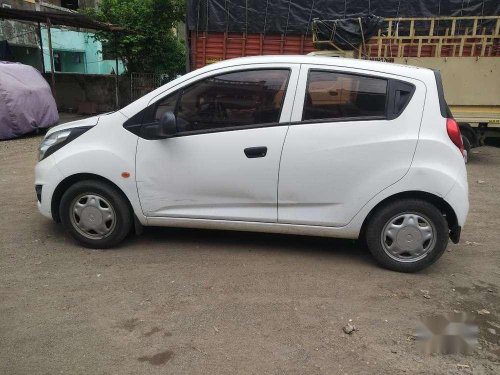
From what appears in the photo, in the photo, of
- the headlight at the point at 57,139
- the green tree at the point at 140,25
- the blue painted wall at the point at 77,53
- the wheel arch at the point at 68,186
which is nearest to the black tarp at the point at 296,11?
the green tree at the point at 140,25

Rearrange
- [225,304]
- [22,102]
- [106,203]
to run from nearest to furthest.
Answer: [225,304] → [106,203] → [22,102]

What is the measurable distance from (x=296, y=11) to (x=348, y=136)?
10093 millimetres

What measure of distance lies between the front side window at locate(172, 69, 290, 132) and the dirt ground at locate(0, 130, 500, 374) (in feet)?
4.05

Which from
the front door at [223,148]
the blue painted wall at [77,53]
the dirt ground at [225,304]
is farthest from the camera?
the blue painted wall at [77,53]

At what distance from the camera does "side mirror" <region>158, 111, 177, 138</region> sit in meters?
3.78

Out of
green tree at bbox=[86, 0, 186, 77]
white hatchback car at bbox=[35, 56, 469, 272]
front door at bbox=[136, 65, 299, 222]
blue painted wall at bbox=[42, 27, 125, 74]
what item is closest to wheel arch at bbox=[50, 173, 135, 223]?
white hatchback car at bbox=[35, 56, 469, 272]

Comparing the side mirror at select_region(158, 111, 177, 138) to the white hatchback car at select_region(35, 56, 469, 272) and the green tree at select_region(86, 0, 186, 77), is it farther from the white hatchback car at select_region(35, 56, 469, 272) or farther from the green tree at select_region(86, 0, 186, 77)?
the green tree at select_region(86, 0, 186, 77)

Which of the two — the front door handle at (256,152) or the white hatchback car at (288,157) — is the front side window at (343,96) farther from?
the front door handle at (256,152)

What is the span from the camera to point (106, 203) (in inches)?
161

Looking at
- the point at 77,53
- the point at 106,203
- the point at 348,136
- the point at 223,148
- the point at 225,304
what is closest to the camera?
the point at 225,304

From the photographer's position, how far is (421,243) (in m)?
3.78

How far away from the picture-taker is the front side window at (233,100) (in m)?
3.83

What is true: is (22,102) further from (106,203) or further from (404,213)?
(404,213)

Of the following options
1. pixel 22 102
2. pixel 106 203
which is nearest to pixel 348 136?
pixel 106 203
